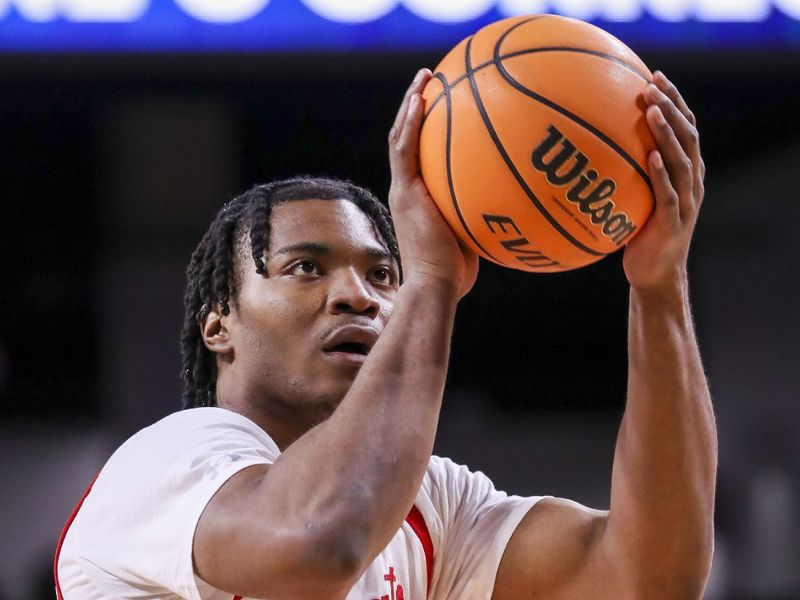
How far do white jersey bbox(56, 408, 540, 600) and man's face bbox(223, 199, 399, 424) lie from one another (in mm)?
185

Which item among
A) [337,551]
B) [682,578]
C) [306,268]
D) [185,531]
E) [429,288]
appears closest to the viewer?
[337,551]

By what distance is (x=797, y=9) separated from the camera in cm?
670

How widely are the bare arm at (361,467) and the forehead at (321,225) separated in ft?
1.85

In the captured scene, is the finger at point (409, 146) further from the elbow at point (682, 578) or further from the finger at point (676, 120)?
the elbow at point (682, 578)

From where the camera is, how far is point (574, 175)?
2.02 meters

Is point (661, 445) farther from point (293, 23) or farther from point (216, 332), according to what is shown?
point (293, 23)

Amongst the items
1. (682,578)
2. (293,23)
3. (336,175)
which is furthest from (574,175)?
(336,175)

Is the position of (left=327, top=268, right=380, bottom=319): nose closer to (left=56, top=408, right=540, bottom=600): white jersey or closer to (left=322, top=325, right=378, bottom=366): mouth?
(left=322, top=325, right=378, bottom=366): mouth

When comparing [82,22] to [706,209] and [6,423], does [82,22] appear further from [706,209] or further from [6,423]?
[706,209]

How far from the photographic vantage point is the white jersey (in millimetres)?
2035

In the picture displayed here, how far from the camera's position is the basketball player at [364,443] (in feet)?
6.26

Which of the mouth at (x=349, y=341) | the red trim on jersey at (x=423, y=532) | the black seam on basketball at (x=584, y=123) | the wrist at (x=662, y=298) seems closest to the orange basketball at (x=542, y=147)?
the black seam on basketball at (x=584, y=123)

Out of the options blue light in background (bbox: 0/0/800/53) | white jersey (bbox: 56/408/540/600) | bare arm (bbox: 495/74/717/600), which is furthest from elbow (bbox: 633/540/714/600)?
blue light in background (bbox: 0/0/800/53)

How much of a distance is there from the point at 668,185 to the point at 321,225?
938 millimetres
